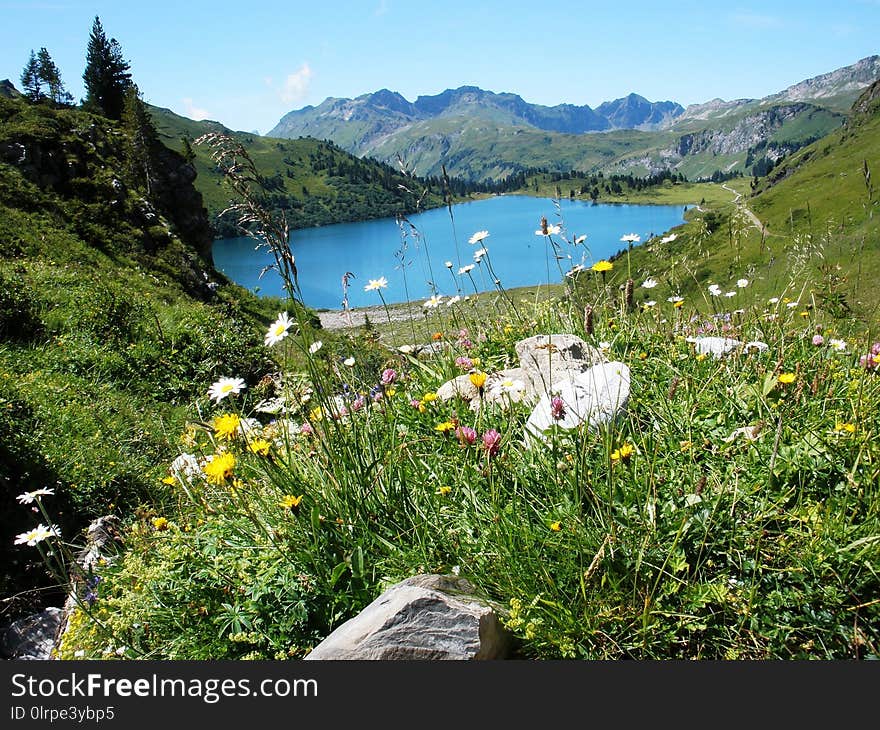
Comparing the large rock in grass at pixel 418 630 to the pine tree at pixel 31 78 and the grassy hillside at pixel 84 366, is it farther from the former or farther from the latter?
the pine tree at pixel 31 78

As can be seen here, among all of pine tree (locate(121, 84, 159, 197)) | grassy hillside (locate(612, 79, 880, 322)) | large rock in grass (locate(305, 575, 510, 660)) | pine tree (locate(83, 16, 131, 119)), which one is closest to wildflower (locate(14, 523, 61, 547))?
large rock in grass (locate(305, 575, 510, 660))

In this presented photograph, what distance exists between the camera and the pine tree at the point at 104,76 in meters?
70.7

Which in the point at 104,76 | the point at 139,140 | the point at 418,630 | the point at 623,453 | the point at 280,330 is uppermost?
the point at 104,76

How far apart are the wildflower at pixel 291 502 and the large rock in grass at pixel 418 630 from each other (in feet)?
2.44

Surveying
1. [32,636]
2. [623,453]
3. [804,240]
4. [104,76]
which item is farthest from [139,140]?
[623,453]

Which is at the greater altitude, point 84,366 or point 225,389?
point 225,389

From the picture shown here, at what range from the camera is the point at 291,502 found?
3240 mm

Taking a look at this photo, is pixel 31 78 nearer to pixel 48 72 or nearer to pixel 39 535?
pixel 48 72

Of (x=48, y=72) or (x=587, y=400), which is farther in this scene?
(x=48, y=72)

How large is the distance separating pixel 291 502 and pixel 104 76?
86.0m

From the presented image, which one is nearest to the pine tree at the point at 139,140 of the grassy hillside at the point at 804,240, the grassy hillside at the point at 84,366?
the grassy hillside at the point at 84,366

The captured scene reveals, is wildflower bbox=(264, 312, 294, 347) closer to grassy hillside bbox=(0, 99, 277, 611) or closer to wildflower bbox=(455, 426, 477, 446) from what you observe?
grassy hillside bbox=(0, 99, 277, 611)

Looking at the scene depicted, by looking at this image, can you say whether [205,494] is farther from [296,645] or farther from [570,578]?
[570,578]

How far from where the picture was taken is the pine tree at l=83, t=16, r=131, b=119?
70688 mm
